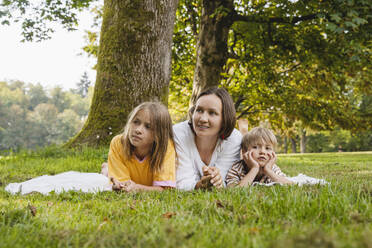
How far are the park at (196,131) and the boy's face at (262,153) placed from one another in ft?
3.05

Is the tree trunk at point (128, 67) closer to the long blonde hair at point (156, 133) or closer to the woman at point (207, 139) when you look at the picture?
the woman at point (207, 139)

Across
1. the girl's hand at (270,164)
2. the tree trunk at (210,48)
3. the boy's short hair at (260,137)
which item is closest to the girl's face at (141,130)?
the boy's short hair at (260,137)

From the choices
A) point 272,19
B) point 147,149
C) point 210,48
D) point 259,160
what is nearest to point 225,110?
point 259,160

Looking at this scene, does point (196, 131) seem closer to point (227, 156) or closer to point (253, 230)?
point (227, 156)

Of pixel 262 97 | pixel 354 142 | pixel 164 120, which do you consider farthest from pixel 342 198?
pixel 354 142

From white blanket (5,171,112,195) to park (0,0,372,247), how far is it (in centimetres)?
43

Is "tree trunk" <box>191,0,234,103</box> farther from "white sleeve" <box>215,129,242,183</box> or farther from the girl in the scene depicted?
the girl

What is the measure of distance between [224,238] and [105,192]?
2090 mm

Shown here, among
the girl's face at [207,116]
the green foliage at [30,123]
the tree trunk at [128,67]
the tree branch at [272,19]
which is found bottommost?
the green foliage at [30,123]

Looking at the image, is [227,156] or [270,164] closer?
[270,164]

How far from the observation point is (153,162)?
3902mm

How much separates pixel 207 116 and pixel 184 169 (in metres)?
0.80

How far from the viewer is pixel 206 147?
441cm

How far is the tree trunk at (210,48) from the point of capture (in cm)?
1003
